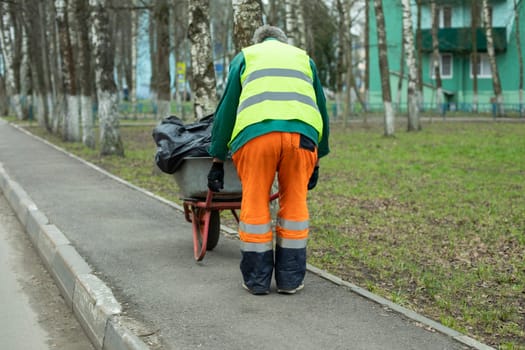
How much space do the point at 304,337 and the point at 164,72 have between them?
41.7ft

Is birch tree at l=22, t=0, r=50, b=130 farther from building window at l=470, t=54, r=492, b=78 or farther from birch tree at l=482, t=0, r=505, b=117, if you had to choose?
building window at l=470, t=54, r=492, b=78

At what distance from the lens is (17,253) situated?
9055mm

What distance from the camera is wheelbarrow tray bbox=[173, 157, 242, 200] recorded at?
277 inches

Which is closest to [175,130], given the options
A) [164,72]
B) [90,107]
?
[164,72]

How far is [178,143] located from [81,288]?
1.56m

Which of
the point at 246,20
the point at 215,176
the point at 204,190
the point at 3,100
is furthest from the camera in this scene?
the point at 3,100

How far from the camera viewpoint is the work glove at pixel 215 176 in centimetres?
648

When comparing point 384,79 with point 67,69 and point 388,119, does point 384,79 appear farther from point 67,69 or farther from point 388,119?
point 67,69

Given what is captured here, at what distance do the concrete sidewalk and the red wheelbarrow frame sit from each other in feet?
0.49

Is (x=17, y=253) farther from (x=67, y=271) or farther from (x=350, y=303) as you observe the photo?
(x=350, y=303)

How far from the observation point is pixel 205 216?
24.0 feet

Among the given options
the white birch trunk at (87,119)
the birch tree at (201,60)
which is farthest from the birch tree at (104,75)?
the birch tree at (201,60)

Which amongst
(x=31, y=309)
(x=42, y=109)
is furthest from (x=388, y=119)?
(x=31, y=309)

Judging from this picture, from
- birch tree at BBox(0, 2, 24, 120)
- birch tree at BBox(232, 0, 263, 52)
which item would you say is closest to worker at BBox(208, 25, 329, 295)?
birch tree at BBox(232, 0, 263, 52)
